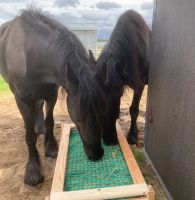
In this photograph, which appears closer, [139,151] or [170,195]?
[170,195]

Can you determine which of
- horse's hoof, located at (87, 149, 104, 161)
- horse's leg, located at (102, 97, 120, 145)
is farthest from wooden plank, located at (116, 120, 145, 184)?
horse's hoof, located at (87, 149, 104, 161)

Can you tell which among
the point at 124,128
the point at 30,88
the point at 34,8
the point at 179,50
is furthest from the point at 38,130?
the point at 179,50

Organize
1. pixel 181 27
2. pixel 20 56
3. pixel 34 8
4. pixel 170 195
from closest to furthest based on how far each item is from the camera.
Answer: pixel 181 27 → pixel 170 195 → pixel 20 56 → pixel 34 8

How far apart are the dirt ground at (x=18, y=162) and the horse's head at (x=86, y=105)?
1.47ft

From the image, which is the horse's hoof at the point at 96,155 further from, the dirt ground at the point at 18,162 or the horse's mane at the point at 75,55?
the dirt ground at the point at 18,162

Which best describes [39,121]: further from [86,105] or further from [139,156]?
[86,105]

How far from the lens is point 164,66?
334cm

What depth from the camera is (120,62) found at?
135 inches

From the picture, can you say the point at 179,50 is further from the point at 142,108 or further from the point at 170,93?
the point at 142,108

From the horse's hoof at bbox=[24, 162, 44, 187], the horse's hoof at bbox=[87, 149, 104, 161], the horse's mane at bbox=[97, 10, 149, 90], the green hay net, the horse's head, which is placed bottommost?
the horse's hoof at bbox=[24, 162, 44, 187]

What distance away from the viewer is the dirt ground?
3.57m

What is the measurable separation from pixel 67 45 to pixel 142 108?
175 inches

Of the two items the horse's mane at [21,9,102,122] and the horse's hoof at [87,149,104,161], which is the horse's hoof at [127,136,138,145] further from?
the horse's mane at [21,9,102,122]

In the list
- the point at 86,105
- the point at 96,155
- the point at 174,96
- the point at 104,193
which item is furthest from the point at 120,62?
the point at 104,193
